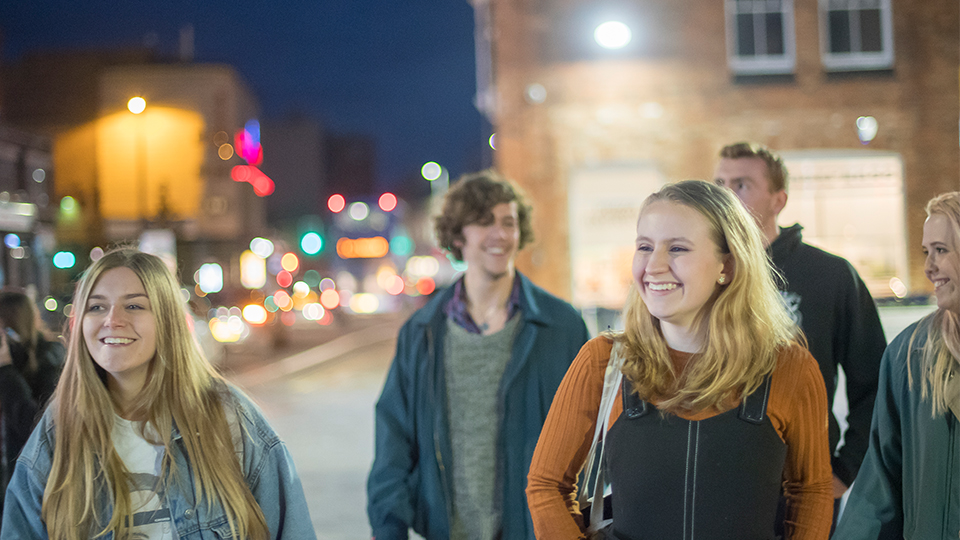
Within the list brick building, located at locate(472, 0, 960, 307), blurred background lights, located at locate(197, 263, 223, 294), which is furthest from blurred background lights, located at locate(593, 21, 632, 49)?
blurred background lights, located at locate(197, 263, 223, 294)

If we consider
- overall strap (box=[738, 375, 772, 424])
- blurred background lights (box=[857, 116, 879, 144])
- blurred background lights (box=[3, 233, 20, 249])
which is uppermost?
blurred background lights (box=[857, 116, 879, 144])

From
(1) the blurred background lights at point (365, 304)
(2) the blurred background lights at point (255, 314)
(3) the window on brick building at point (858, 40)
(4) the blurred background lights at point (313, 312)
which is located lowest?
(1) the blurred background lights at point (365, 304)

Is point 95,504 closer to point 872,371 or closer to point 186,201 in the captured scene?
point 872,371

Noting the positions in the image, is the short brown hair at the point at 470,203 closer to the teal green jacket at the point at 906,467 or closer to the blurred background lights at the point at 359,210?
the teal green jacket at the point at 906,467

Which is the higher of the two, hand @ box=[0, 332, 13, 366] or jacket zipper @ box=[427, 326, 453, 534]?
hand @ box=[0, 332, 13, 366]

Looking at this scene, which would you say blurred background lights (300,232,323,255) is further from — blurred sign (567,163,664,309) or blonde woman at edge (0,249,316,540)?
blonde woman at edge (0,249,316,540)

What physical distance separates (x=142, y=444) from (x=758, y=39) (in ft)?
46.3

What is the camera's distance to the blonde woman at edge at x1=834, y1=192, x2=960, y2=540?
2156 mm

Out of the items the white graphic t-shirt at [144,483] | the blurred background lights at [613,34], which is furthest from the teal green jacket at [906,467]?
the blurred background lights at [613,34]

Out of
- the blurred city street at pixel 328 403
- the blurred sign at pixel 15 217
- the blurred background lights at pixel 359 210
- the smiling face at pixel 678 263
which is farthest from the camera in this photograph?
the blurred background lights at pixel 359 210

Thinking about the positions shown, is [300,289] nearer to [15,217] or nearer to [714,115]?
[15,217]

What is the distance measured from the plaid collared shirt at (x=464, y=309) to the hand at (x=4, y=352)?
6.15 feet

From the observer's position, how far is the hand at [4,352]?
331 cm

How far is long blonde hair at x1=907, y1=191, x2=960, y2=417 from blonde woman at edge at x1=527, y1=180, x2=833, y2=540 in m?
0.36
